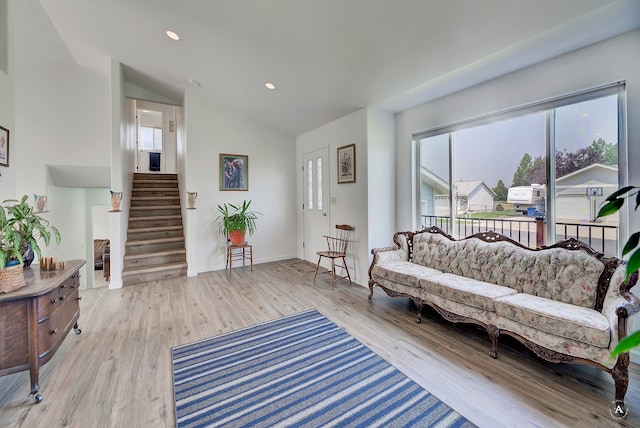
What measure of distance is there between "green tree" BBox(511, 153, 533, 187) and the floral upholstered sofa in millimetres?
602

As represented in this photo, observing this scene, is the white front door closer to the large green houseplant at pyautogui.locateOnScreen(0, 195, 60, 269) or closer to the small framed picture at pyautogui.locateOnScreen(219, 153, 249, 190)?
the small framed picture at pyautogui.locateOnScreen(219, 153, 249, 190)

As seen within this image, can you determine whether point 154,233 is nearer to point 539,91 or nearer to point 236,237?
point 236,237

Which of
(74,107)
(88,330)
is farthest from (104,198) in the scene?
(88,330)

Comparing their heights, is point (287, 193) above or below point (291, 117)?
below

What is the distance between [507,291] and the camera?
2.50 meters

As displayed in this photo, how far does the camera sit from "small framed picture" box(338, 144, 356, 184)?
419cm

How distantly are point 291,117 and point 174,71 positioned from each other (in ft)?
6.13

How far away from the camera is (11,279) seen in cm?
185

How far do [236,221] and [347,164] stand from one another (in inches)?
85.4

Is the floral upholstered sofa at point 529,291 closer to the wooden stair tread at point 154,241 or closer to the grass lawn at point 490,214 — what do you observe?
the grass lawn at point 490,214

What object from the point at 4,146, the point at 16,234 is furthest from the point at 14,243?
the point at 4,146

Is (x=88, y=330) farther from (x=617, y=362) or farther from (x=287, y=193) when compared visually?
(x=617, y=362)

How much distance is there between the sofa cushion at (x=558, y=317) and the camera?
1825 mm

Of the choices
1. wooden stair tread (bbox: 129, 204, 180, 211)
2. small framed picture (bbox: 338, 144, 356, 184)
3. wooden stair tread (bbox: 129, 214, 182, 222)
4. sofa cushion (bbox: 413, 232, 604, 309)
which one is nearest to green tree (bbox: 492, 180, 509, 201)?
sofa cushion (bbox: 413, 232, 604, 309)
